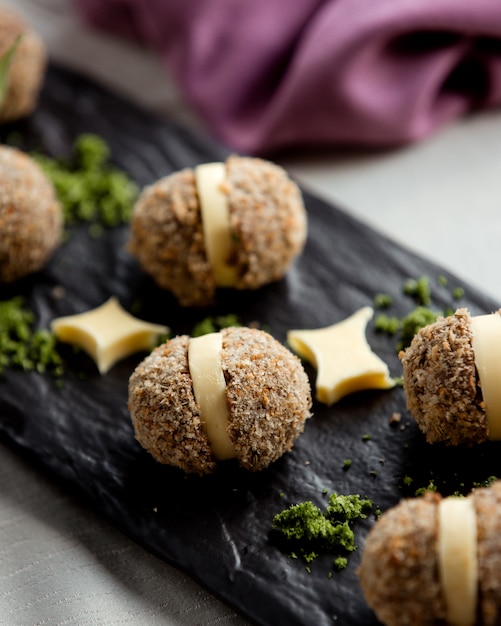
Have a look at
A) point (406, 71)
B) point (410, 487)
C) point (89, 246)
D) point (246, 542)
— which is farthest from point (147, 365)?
point (406, 71)

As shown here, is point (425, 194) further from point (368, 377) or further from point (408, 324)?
point (368, 377)

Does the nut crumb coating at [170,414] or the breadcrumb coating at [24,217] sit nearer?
the nut crumb coating at [170,414]

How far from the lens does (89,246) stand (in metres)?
2.55

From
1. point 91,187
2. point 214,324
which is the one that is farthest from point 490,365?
point 91,187

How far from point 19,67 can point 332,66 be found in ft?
3.33

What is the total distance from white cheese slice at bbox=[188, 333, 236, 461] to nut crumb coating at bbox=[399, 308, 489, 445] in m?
0.40

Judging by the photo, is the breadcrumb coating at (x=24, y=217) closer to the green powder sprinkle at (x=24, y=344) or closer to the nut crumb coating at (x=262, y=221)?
the green powder sprinkle at (x=24, y=344)

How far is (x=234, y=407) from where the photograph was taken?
1.78 metres

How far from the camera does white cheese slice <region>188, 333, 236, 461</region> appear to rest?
1.80 meters

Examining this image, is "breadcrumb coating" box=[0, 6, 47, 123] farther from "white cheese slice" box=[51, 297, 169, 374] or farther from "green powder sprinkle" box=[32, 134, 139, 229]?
"white cheese slice" box=[51, 297, 169, 374]

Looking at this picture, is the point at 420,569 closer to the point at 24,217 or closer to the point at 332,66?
the point at 24,217

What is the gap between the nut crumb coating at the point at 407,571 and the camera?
144cm

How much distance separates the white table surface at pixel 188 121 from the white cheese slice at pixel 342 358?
382 millimetres

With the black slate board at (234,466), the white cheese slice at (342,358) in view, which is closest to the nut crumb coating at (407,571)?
the black slate board at (234,466)
